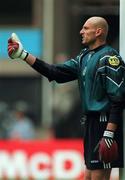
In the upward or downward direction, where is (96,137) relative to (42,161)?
upward

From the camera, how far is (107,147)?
242 inches

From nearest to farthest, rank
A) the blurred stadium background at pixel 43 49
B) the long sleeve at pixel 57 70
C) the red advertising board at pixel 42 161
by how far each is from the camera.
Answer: the long sleeve at pixel 57 70 → the red advertising board at pixel 42 161 → the blurred stadium background at pixel 43 49

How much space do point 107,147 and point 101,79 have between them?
516 mm

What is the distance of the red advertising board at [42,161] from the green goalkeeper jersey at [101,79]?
21.9ft

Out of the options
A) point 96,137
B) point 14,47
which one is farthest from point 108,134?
point 14,47

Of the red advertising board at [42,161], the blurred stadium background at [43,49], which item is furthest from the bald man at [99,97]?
the blurred stadium background at [43,49]

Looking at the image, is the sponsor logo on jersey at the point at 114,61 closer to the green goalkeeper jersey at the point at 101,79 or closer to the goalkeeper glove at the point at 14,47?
the green goalkeeper jersey at the point at 101,79

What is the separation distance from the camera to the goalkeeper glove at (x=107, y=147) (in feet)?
20.2

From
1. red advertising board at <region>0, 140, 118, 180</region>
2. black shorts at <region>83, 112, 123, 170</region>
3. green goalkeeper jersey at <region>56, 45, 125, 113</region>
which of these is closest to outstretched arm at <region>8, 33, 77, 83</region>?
green goalkeeper jersey at <region>56, 45, 125, 113</region>

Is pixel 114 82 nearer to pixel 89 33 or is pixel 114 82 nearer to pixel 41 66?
pixel 89 33

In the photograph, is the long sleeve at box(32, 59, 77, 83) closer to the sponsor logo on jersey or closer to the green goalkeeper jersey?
the green goalkeeper jersey

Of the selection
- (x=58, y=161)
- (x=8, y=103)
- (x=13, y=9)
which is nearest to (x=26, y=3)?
(x=13, y=9)

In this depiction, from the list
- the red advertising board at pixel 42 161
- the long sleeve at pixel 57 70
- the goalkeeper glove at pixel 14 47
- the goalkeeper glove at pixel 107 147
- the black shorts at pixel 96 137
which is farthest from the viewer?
the red advertising board at pixel 42 161

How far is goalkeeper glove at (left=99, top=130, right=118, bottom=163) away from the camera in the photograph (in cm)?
615
